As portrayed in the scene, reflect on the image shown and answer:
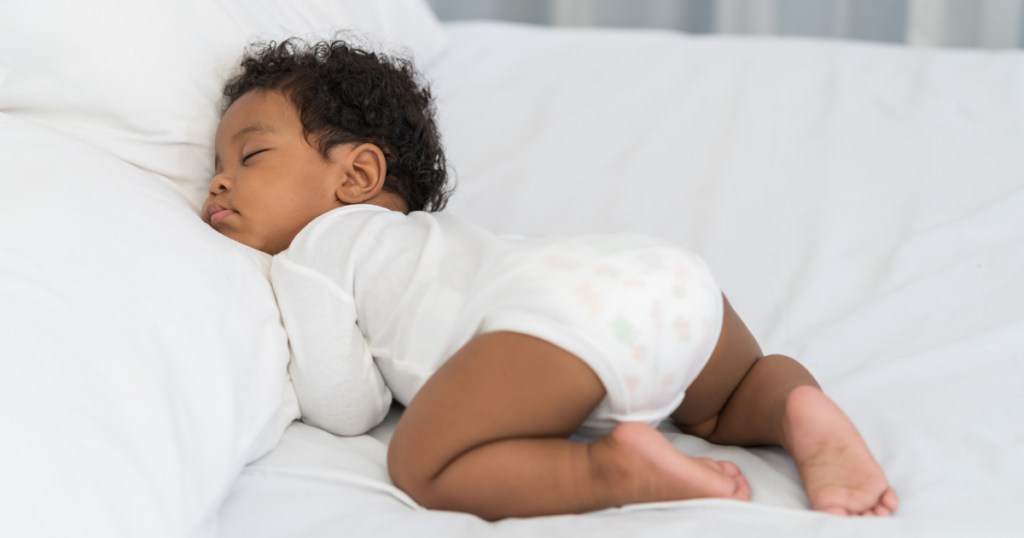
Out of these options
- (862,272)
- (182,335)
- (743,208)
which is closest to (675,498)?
(182,335)

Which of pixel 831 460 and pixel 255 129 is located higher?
pixel 255 129

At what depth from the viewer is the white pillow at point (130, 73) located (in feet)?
2.89

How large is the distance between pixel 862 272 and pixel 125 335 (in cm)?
92

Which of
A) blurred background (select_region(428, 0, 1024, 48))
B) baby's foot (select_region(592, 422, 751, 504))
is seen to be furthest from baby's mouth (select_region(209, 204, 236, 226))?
blurred background (select_region(428, 0, 1024, 48))

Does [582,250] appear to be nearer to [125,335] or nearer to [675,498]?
[675,498]

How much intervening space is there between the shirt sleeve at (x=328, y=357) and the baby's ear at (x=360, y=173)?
204mm

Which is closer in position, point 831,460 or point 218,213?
point 831,460

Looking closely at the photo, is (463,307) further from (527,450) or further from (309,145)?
(309,145)

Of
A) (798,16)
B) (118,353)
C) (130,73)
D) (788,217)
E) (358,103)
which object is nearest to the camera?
(118,353)

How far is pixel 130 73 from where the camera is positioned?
0.93 m

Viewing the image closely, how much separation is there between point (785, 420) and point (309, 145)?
66cm

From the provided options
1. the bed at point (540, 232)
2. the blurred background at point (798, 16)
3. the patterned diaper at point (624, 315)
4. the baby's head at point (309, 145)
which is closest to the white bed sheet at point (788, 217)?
the bed at point (540, 232)

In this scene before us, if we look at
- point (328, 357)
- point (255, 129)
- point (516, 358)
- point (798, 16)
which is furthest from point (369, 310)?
point (798, 16)

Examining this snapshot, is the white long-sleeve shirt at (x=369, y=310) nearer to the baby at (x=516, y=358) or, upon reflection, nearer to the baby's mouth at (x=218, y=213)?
the baby at (x=516, y=358)
